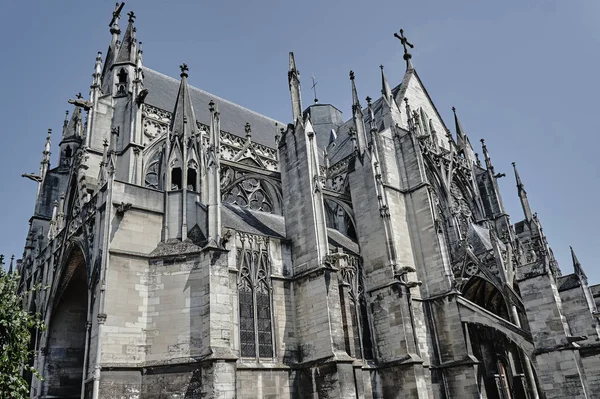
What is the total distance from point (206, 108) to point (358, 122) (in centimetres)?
863

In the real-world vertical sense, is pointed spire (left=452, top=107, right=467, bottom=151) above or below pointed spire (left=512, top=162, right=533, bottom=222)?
above

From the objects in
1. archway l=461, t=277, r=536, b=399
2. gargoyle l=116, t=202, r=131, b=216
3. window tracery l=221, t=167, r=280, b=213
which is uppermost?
window tracery l=221, t=167, r=280, b=213

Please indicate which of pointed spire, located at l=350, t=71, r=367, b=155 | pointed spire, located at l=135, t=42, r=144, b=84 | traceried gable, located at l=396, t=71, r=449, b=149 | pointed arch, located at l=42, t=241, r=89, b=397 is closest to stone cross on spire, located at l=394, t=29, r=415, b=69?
traceried gable, located at l=396, t=71, r=449, b=149

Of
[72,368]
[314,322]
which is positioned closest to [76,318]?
[72,368]

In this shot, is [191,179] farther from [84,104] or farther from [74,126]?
[74,126]

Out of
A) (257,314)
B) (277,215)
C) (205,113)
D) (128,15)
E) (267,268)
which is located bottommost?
(257,314)

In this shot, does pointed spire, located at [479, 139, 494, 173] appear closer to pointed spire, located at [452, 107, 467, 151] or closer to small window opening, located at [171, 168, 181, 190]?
pointed spire, located at [452, 107, 467, 151]

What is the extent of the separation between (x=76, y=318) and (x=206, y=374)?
251 inches

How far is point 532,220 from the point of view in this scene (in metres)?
22.2

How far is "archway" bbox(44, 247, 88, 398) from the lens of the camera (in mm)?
13289

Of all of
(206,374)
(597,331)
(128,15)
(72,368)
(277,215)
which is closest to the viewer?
(206,374)

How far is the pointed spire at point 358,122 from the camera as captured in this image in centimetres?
1777

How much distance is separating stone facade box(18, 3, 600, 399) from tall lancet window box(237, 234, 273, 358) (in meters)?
0.05

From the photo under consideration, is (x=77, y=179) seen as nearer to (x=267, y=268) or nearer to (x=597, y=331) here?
(x=267, y=268)
